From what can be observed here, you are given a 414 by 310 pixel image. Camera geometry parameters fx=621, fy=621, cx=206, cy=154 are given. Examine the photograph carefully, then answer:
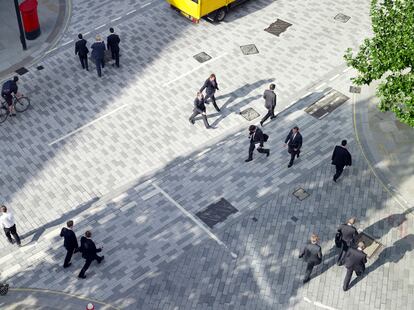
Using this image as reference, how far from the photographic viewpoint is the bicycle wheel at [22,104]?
2493 centimetres

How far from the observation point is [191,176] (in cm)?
2250

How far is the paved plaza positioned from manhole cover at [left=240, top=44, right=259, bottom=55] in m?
0.30

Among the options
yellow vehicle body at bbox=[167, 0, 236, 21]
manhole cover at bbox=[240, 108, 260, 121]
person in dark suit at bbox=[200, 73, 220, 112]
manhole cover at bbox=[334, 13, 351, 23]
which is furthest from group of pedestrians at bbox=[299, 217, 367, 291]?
manhole cover at bbox=[334, 13, 351, 23]

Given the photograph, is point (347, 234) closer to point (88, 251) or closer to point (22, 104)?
point (88, 251)

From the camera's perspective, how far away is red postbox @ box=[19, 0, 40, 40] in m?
27.9

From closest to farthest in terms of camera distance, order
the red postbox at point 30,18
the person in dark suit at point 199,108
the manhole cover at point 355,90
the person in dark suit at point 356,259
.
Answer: the person in dark suit at point 356,259 < the person in dark suit at point 199,108 < the manhole cover at point 355,90 < the red postbox at point 30,18

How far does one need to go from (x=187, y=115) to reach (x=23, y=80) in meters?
7.47

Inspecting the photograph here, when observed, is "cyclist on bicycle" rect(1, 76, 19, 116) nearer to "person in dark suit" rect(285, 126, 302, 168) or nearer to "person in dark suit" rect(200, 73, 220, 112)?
"person in dark suit" rect(200, 73, 220, 112)

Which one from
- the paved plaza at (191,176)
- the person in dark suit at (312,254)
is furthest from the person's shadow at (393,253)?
the person in dark suit at (312,254)

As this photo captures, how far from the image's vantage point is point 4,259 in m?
19.8

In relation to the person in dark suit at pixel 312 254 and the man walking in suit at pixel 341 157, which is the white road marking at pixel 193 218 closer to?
the person in dark suit at pixel 312 254

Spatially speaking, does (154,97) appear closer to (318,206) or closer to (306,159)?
(306,159)

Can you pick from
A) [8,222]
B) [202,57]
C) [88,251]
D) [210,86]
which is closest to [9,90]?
[8,222]

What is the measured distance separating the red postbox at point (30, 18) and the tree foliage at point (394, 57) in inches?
602
